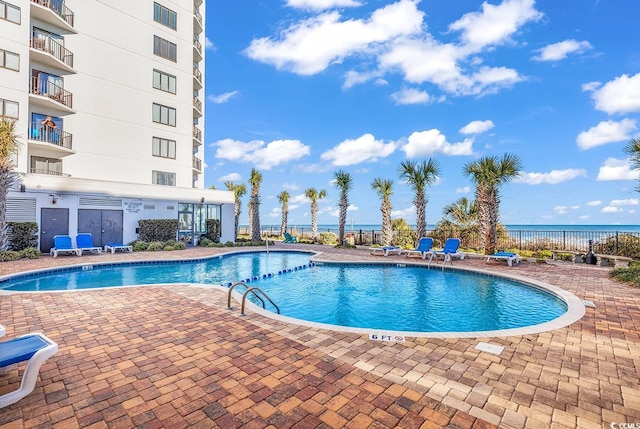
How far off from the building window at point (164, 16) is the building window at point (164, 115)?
17.9 feet

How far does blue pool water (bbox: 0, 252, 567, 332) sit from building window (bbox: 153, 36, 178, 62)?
1497cm

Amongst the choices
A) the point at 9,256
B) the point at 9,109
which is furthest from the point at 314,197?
the point at 9,256

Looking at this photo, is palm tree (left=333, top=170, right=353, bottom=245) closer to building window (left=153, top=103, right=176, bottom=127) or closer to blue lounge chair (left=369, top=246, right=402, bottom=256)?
blue lounge chair (left=369, top=246, right=402, bottom=256)

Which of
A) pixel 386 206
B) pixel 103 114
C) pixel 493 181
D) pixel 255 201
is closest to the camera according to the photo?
pixel 493 181

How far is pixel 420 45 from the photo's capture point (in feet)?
46.2

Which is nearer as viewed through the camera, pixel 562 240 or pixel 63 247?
pixel 63 247

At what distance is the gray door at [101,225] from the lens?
1547 centimetres

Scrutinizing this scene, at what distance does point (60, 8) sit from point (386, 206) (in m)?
21.0

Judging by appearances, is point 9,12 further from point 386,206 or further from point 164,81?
point 386,206

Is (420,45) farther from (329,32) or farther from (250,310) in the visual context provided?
(250,310)

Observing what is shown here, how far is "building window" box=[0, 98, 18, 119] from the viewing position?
1450cm

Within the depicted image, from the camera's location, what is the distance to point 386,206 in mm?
19219

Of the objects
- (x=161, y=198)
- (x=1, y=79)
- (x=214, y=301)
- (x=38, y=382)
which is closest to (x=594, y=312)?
(x=214, y=301)

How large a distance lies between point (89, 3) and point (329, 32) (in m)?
14.8
